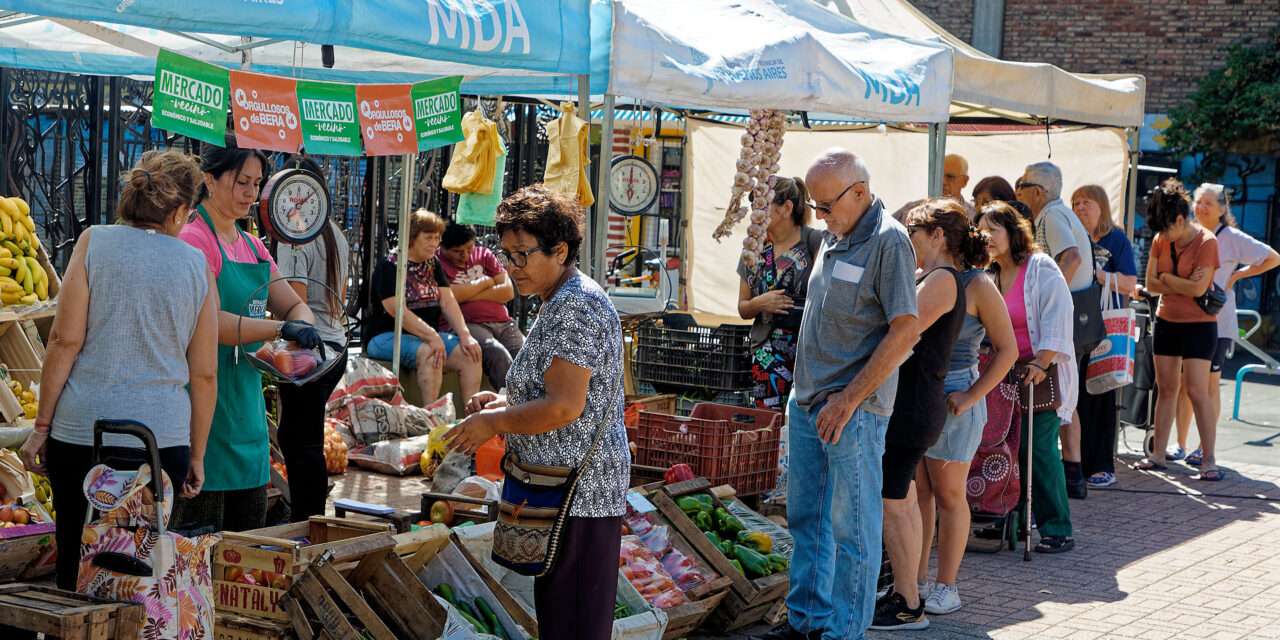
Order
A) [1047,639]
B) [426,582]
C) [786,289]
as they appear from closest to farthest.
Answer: [426,582] < [1047,639] < [786,289]

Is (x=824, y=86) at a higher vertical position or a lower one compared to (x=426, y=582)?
higher

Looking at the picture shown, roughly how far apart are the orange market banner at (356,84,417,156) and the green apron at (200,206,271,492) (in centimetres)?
194

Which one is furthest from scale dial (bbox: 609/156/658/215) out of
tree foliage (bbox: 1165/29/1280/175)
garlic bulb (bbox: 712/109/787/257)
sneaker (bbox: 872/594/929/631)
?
tree foliage (bbox: 1165/29/1280/175)

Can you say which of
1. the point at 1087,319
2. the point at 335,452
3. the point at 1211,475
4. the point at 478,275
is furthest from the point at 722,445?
the point at 1211,475

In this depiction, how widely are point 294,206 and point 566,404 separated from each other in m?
3.63

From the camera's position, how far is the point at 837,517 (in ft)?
16.9

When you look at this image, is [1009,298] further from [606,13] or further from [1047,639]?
[606,13]

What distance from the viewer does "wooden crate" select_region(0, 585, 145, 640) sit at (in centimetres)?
358

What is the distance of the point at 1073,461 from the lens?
8.78 m

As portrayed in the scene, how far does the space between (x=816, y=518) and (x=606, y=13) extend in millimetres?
2576

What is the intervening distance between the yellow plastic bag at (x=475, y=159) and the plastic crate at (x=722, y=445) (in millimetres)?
1582

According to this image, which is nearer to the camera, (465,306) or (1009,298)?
(1009,298)

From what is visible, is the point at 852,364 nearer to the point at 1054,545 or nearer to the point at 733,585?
the point at 733,585

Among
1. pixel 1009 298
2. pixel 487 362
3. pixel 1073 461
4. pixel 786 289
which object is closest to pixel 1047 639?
pixel 1009 298
